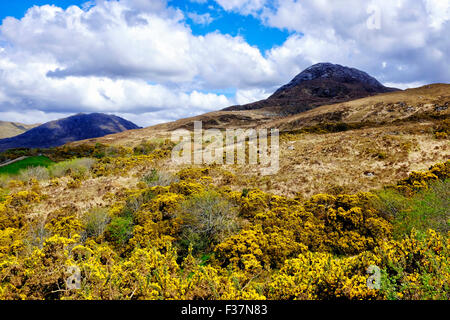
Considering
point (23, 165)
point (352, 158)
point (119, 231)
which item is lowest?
point (119, 231)

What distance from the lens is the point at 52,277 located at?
5.98 metres

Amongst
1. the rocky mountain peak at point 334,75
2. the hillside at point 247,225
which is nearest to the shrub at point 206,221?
the hillside at point 247,225

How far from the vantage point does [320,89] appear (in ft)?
390

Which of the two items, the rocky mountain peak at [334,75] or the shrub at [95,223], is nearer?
the shrub at [95,223]

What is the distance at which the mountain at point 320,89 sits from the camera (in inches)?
3819

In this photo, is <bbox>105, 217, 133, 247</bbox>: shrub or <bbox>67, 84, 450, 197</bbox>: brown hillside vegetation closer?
<bbox>105, 217, 133, 247</bbox>: shrub

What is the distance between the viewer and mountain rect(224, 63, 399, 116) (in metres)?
97.0

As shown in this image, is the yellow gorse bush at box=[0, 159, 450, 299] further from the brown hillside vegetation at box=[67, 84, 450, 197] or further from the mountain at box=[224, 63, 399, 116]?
the mountain at box=[224, 63, 399, 116]

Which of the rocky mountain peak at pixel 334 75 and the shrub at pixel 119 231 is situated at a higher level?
the rocky mountain peak at pixel 334 75

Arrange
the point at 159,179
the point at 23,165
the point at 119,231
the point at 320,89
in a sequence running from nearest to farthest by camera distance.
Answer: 1. the point at 119,231
2. the point at 159,179
3. the point at 23,165
4. the point at 320,89

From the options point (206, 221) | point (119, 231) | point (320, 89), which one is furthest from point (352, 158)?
point (320, 89)

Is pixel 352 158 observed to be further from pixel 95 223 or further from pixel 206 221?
pixel 95 223

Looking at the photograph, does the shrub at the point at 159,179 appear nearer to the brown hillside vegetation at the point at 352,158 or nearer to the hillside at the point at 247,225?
the hillside at the point at 247,225

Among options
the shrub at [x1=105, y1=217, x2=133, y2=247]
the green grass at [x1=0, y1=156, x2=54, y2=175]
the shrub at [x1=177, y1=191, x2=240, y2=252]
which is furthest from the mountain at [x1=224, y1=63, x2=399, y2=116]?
the shrub at [x1=105, y1=217, x2=133, y2=247]
